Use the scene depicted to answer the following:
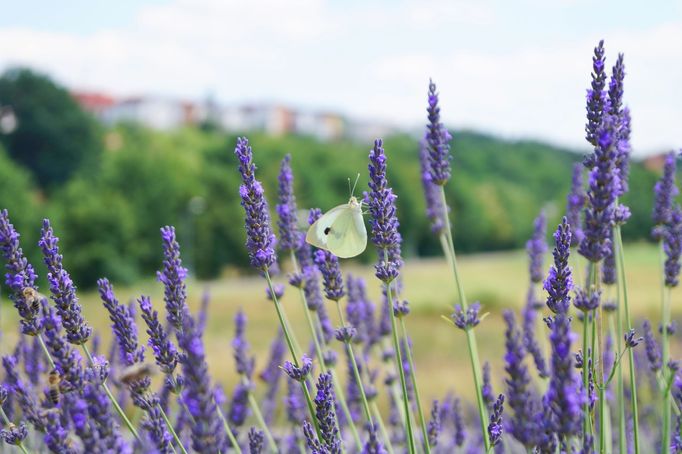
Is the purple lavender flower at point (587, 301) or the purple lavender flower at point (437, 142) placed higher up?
the purple lavender flower at point (437, 142)

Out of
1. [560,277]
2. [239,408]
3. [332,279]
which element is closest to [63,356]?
[332,279]

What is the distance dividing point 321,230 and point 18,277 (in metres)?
1.10

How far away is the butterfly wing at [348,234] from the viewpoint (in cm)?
279

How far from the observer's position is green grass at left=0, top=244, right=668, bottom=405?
536 inches

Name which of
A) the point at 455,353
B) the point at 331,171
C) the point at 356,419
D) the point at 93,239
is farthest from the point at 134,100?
the point at 356,419

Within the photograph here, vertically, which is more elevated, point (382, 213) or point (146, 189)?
point (382, 213)

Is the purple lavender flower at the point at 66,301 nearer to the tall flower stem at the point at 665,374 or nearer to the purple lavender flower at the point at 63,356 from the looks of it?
the purple lavender flower at the point at 63,356

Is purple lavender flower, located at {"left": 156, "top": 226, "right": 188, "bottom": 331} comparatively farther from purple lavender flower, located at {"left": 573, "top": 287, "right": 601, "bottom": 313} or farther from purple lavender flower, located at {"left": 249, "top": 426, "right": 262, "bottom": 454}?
purple lavender flower, located at {"left": 573, "top": 287, "right": 601, "bottom": 313}

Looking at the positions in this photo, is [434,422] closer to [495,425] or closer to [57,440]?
[495,425]

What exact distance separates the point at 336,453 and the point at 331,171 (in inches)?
2322

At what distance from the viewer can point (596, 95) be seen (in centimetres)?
219

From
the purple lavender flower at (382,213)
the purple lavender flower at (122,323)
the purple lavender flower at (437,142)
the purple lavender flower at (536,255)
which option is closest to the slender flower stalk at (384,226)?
the purple lavender flower at (382,213)

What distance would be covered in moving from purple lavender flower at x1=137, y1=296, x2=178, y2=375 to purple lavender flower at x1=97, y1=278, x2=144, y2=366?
7cm

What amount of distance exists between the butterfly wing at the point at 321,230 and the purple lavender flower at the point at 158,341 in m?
0.75
